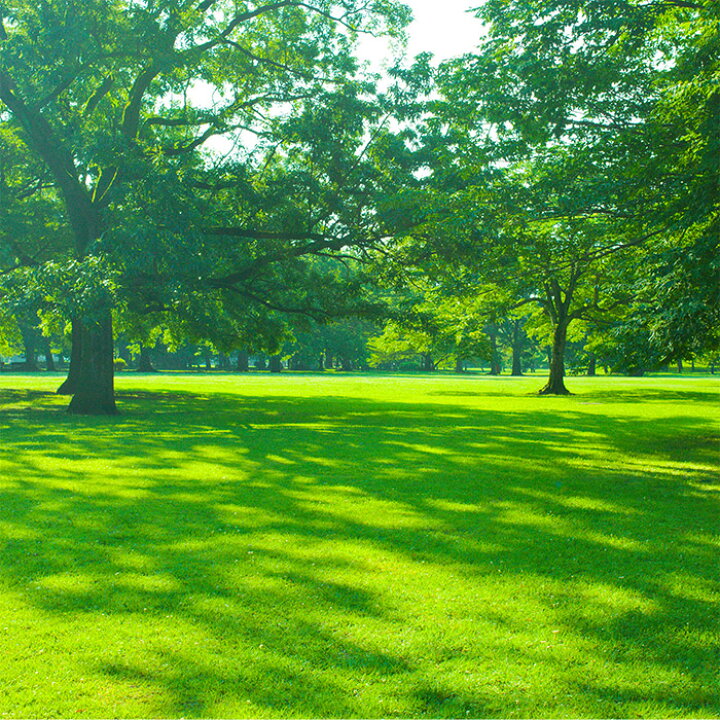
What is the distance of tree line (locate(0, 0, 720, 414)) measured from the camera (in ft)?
38.8

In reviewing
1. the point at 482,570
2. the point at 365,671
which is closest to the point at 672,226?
the point at 482,570

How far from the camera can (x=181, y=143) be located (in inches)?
874

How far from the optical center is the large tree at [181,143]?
18.1m

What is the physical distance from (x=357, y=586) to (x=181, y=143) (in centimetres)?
2026

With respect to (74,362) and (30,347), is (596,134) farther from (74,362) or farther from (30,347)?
(30,347)

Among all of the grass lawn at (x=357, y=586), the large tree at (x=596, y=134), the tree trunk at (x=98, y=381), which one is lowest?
the grass lawn at (x=357, y=586)

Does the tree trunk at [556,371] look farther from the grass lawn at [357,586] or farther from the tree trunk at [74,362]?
the tree trunk at [74,362]

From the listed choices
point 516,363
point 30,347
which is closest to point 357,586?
point 30,347

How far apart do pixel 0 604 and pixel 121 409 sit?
63.1 feet

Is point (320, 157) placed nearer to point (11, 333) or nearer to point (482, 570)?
point (482, 570)

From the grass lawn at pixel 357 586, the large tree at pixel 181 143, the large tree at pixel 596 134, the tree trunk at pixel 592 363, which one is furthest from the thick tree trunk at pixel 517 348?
the grass lawn at pixel 357 586

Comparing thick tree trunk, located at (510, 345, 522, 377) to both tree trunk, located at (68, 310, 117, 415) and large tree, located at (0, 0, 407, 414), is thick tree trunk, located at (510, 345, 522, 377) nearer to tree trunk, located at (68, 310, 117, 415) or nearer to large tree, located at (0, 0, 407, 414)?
large tree, located at (0, 0, 407, 414)

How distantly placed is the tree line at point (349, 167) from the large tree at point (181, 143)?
82mm

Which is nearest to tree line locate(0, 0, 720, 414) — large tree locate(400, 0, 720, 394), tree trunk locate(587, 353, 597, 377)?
large tree locate(400, 0, 720, 394)
